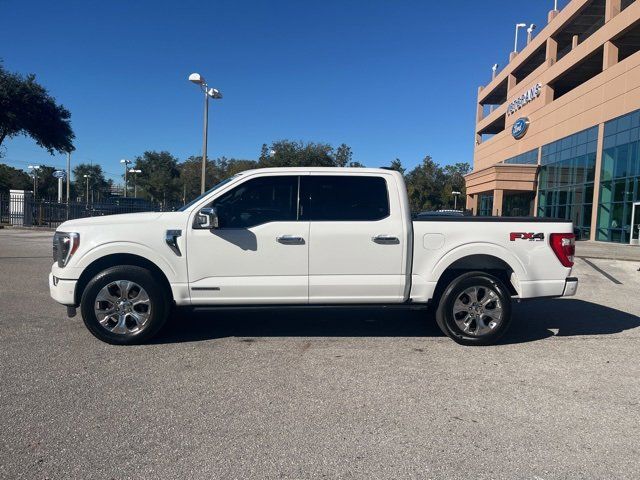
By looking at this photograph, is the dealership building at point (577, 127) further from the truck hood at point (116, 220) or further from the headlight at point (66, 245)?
the headlight at point (66, 245)

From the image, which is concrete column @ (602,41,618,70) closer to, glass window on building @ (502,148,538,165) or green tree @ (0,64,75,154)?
glass window on building @ (502,148,538,165)

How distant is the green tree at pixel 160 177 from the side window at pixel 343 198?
50.0m

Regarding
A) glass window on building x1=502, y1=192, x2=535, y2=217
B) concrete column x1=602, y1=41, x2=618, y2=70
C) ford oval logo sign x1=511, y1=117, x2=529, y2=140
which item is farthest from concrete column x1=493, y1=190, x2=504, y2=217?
concrete column x1=602, y1=41, x2=618, y2=70

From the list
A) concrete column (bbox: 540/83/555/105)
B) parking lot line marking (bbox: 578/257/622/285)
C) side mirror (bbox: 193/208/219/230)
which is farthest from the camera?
concrete column (bbox: 540/83/555/105)

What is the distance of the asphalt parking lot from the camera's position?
304 centimetres

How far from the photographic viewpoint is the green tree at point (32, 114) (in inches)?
1042

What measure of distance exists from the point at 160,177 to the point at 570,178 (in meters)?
46.4

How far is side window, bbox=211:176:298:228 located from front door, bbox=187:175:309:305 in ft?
0.04

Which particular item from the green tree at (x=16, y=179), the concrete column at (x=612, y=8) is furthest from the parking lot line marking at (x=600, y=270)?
the green tree at (x=16, y=179)

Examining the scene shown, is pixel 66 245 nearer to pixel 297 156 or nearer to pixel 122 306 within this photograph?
pixel 122 306

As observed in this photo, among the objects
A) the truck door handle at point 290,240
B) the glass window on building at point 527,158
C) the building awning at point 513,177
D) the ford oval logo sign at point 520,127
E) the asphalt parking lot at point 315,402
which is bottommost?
the asphalt parking lot at point 315,402

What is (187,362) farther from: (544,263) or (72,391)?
(544,263)

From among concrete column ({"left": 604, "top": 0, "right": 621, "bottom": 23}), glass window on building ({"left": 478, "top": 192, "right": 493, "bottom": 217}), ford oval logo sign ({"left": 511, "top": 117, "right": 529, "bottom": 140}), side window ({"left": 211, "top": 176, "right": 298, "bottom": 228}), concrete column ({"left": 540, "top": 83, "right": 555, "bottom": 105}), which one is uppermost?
concrete column ({"left": 604, "top": 0, "right": 621, "bottom": 23})

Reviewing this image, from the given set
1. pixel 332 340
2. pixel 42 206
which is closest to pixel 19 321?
pixel 332 340
